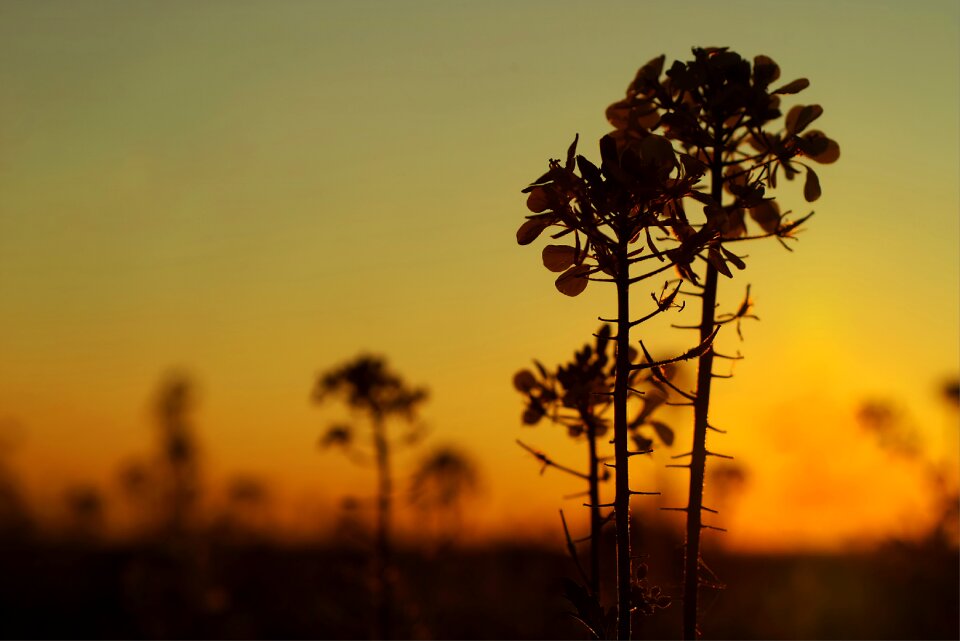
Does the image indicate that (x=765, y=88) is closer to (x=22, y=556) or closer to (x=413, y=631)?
(x=413, y=631)

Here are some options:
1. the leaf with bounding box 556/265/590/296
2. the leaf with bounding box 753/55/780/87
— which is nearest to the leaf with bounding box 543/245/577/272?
the leaf with bounding box 556/265/590/296

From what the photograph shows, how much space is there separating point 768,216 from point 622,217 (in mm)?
998

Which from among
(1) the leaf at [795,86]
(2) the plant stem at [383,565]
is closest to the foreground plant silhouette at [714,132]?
(1) the leaf at [795,86]

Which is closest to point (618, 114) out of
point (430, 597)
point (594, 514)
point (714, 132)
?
point (714, 132)

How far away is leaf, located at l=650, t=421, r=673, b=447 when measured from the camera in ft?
12.6

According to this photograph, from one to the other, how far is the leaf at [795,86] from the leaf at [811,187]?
295 millimetres

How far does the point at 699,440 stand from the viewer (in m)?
3.34

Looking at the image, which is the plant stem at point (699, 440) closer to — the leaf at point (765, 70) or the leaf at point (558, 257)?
the leaf at point (765, 70)

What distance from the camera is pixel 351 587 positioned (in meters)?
7.82

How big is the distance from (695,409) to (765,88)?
112cm

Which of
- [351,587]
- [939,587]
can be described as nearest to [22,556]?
[939,587]

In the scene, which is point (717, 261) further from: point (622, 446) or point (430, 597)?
point (430, 597)

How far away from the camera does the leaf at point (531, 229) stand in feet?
10.1

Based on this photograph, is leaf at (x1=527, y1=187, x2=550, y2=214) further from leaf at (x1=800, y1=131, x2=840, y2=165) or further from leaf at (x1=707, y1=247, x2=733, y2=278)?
leaf at (x1=800, y1=131, x2=840, y2=165)
